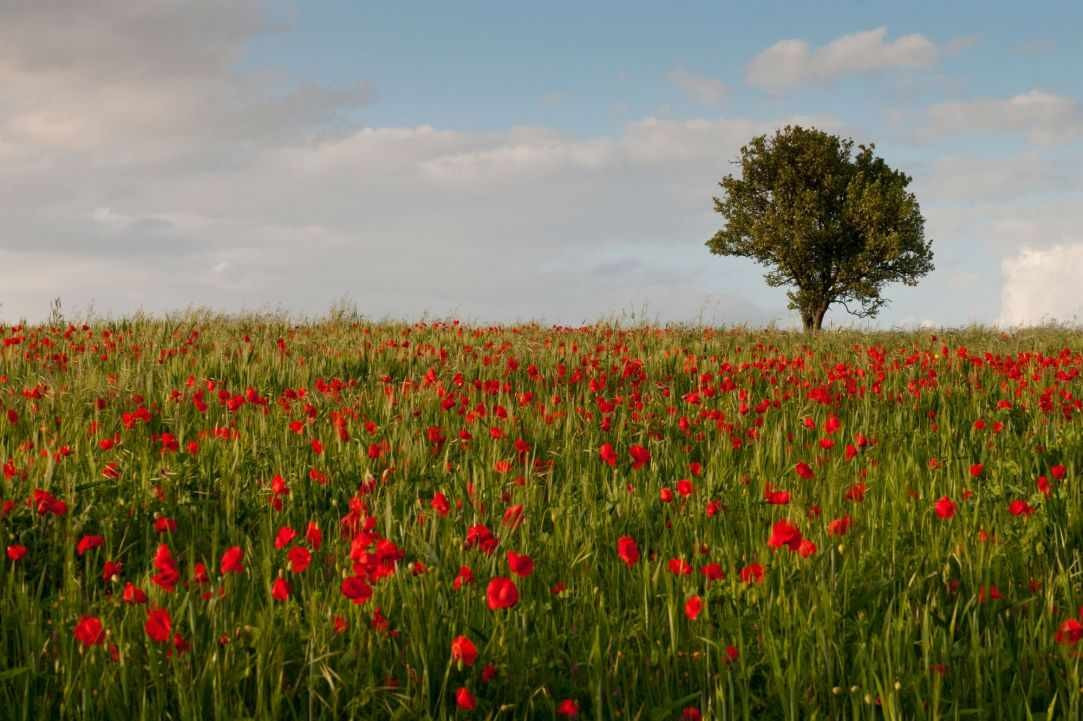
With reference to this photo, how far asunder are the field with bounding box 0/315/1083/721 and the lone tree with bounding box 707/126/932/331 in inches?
1232

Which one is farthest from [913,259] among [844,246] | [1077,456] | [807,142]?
[1077,456]

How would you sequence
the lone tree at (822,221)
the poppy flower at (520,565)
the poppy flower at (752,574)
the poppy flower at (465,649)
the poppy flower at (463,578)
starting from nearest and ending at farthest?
the poppy flower at (465,649) < the poppy flower at (520,565) < the poppy flower at (463,578) < the poppy flower at (752,574) < the lone tree at (822,221)

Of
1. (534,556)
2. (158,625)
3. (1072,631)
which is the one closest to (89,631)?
(158,625)

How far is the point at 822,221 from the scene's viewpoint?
129 ft

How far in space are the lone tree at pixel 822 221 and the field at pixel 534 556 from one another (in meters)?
31.3

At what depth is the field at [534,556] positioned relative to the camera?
291 centimetres

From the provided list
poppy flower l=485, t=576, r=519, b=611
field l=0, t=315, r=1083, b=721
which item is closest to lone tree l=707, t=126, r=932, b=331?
field l=0, t=315, r=1083, b=721

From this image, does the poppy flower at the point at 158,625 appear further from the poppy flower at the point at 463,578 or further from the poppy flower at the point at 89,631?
the poppy flower at the point at 463,578

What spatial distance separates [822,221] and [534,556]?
125 feet

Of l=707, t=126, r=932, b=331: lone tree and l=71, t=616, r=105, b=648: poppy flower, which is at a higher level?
l=707, t=126, r=932, b=331: lone tree

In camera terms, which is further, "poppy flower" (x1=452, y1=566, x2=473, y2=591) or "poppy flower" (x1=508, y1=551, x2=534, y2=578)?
"poppy flower" (x1=452, y1=566, x2=473, y2=591)

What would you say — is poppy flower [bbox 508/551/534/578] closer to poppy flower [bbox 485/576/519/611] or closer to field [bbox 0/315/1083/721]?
field [bbox 0/315/1083/721]

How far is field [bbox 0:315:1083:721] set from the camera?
9.55 ft

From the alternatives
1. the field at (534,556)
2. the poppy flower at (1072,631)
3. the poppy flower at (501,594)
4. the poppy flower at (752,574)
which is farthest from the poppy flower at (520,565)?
the poppy flower at (1072,631)
